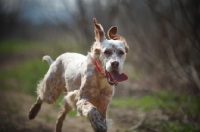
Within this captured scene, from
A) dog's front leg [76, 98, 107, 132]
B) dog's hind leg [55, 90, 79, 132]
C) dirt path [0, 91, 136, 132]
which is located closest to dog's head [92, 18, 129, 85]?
dog's front leg [76, 98, 107, 132]

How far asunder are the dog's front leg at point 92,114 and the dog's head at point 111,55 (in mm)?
467

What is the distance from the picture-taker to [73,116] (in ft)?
28.1

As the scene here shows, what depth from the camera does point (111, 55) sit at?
4.66m

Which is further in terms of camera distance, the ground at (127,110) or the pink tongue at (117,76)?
the ground at (127,110)

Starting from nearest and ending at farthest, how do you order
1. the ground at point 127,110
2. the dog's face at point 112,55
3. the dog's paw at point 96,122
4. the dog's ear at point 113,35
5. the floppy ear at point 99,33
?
1. the dog's paw at point 96,122
2. the dog's face at point 112,55
3. the floppy ear at point 99,33
4. the dog's ear at point 113,35
5. the ground at point 127,110

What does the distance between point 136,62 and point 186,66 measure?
4.96 m

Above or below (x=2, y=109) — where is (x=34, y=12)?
above

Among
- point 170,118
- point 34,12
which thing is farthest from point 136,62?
point 170,118

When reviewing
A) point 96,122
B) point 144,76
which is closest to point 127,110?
point 144,76

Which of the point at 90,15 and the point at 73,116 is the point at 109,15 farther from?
the point at 73,116


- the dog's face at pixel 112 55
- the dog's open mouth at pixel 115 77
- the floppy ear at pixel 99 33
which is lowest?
the dog's open mouth at pixel 115 77

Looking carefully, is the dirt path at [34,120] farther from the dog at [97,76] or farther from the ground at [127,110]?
the dog at [97,76]

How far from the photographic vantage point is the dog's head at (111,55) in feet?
14.9

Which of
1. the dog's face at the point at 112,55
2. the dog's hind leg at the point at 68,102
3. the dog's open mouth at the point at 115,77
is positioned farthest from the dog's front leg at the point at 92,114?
the dog's face at the point at 112,55
